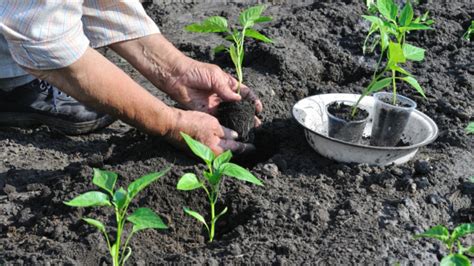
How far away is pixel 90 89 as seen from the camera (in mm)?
2672

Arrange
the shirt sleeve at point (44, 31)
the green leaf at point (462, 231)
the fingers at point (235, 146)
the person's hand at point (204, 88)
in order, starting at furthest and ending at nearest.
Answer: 1. the person's hand at point (204, 88)
2. the fingers at point (235, 146)
3. the shirt sleeve at point (44, 31)
4. the green leaf at point (462, 231)

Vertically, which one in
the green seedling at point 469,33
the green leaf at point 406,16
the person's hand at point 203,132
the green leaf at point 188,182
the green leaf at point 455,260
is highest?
the green leaf at point 406,16

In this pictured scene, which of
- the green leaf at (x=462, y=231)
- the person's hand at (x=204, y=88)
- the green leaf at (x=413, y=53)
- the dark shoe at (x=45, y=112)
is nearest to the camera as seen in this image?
the green leaf at (x=462, y=231)

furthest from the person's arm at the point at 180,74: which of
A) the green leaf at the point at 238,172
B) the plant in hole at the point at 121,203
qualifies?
the plant in hole at the point at 121,203

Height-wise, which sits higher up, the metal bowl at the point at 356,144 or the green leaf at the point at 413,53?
the green leaf at the point at 413,53

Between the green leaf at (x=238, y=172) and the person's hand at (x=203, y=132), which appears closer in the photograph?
the green leaf at (x=238, y=172)

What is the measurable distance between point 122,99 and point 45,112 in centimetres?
94

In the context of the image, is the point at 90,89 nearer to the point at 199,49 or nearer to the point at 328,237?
the point at 328,237

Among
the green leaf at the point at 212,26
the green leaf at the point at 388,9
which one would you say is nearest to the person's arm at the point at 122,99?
the green leaf at the point at 212,26

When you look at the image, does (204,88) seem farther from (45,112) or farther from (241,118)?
(45,112)

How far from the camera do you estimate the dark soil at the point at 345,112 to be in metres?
2.93

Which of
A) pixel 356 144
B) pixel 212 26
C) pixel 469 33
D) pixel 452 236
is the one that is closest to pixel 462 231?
pixel 452 236

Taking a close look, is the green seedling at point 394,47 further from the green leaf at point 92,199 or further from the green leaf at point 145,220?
the green leaf at point 92,199

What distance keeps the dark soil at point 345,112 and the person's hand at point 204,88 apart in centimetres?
35
